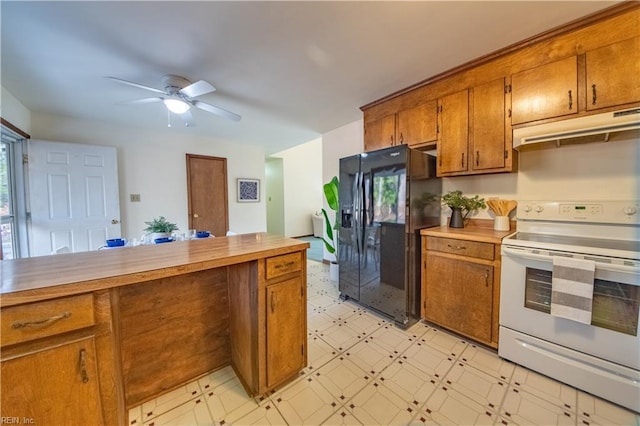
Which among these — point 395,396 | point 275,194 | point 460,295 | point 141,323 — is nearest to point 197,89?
point 141,323

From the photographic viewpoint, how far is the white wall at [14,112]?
245 centimetres

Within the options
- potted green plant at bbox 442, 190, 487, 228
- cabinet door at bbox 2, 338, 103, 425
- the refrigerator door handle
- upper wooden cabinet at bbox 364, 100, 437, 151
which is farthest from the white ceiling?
cabinet door at bbox 2, 338, 103, 425

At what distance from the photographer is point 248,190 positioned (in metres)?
5.17

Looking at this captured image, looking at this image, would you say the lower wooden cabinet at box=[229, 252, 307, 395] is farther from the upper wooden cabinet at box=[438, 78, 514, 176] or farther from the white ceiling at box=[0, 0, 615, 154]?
the upper wooden cabinet at box=[438, 78, 514, 176]

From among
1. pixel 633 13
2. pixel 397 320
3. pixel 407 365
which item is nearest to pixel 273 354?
pixel 407 365

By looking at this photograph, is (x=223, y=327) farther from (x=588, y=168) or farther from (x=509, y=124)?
(x=588, y=168)

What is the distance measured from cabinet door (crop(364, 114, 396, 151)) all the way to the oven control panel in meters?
1.43

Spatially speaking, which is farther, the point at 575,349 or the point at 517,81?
the point at 517,81

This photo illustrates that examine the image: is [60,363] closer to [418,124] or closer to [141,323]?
[141,323]

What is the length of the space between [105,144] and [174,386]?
3.83 meters

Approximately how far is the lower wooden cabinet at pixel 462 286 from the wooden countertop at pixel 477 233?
4cm

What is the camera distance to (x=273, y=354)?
1.47 metres

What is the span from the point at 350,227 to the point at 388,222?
525 millimetres

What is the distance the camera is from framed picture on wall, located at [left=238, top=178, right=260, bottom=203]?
5.04m
